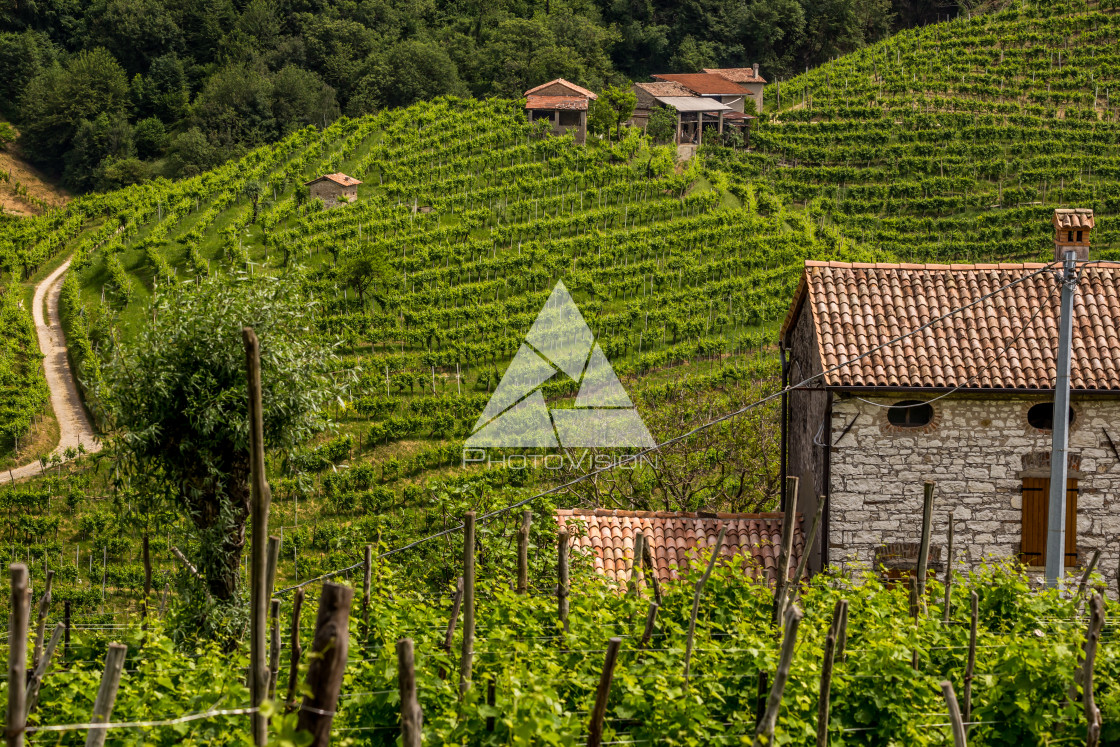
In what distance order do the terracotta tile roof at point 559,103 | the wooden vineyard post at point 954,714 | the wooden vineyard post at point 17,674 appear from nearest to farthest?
the wooden vineyard post at point 17,674 < the wooden vineyard post at point 954,714 < the terracotta tile roof at point 559,103

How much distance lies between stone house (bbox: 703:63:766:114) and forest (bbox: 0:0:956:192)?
5.33 meters

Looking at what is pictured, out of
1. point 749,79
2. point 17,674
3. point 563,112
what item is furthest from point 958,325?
point 749,79

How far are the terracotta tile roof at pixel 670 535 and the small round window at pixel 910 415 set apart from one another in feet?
5.86

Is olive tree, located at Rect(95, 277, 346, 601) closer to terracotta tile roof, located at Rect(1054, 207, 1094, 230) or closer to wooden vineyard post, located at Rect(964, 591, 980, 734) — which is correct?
wooden vineyard post, located at Rect(964, 591, 980, 734)

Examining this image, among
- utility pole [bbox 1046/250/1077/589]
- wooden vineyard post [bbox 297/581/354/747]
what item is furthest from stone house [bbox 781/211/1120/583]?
wooden vineyard post [bbox 297/581/354/747]

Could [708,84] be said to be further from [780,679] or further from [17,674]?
[17,674]

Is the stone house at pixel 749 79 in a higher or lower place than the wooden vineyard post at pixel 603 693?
higher

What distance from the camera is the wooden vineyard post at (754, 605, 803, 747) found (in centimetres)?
478

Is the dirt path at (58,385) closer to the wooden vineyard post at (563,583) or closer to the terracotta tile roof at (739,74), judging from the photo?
the wooden vineyard post at (563,583)

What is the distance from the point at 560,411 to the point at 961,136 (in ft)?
88.9

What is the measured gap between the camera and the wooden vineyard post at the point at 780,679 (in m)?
4.78

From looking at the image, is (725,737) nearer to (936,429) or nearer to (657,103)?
(936,429)

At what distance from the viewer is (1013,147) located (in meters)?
43.4

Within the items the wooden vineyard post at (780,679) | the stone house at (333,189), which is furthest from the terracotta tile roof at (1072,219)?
the stone house at (333,189)
